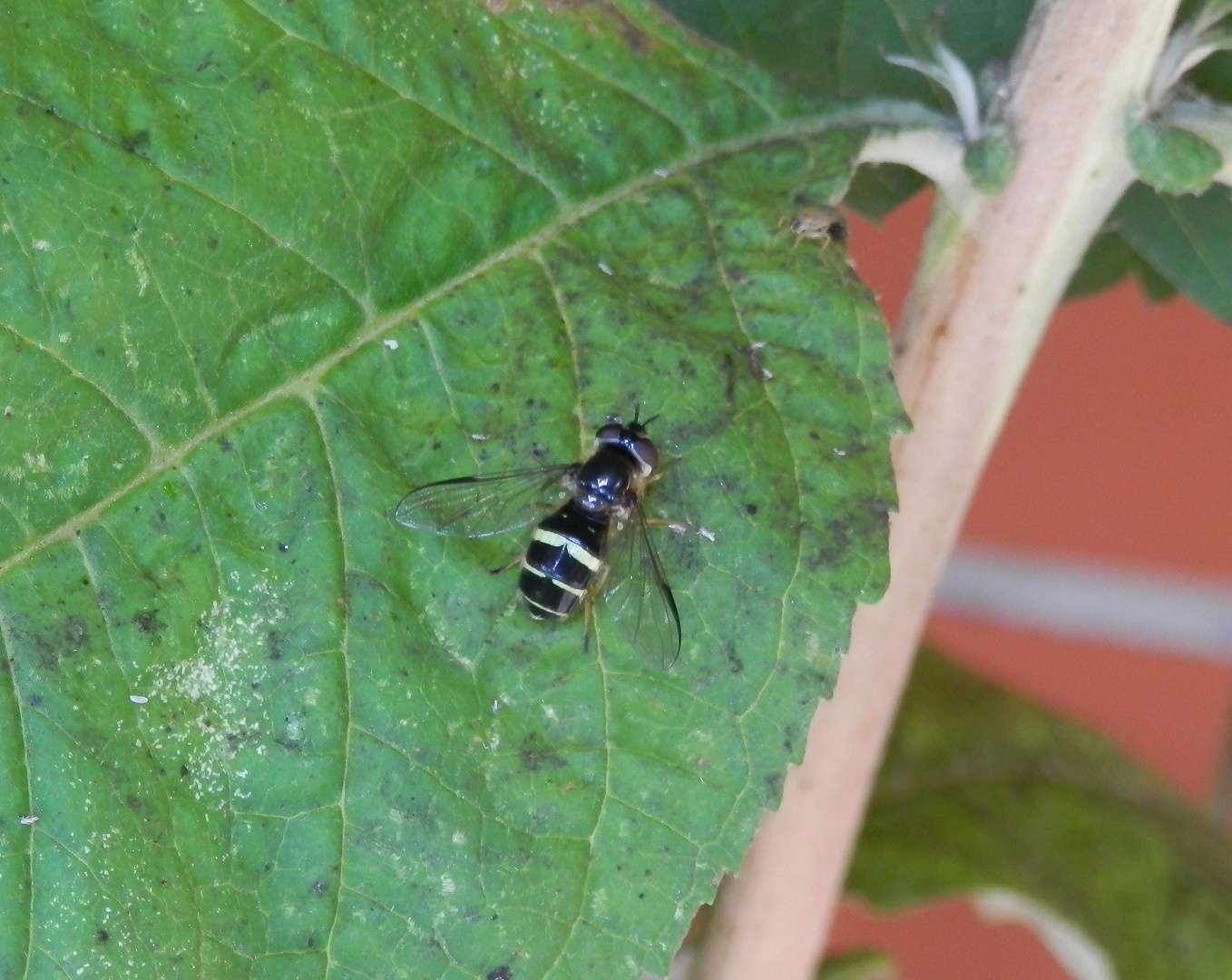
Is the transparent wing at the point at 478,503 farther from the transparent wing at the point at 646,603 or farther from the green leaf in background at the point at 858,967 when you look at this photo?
the green leaf in background at the point at 858,967

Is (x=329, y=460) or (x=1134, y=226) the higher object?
(x=1134, y=226)

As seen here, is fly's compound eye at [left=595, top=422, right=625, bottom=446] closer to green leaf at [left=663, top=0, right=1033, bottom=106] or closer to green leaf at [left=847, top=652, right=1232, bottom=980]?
green leaf at [left=663, top=0, right=1033, bottom=106]

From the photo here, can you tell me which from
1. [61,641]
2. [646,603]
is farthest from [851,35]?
[61,641]

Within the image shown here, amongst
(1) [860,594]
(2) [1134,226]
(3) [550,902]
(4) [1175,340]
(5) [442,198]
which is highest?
(4) [1175,340]

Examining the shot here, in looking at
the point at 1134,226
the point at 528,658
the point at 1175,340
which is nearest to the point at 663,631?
the point at 528,658

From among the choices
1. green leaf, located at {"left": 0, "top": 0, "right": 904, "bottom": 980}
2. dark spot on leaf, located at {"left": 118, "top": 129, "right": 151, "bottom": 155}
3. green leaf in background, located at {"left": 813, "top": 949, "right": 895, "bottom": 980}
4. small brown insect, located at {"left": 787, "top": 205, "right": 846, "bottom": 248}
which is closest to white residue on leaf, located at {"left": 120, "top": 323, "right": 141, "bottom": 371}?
green leaf, located at {"left": 0, "top": 0, "right": 904, "bottom": 980}

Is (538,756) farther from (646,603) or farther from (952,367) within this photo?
(952,367)

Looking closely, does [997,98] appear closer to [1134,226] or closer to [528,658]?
[1134,226]

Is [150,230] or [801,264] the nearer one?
[150,230]
